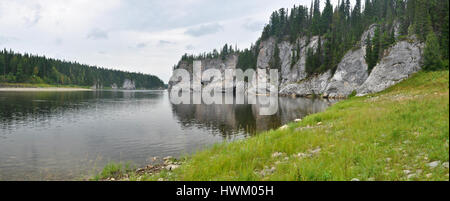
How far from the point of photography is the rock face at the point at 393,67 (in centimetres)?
5666

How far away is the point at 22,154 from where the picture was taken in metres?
18.6

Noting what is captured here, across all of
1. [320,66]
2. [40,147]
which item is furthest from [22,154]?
[320,66]

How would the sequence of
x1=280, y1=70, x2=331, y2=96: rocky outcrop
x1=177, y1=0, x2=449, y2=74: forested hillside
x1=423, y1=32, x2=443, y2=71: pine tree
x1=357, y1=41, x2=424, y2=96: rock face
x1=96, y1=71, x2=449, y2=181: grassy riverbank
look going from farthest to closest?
x1=280, y1=70, x2=331, y2=96: rocky outcrop
x1=177, y1=0, x2=449, y2=74: forested hillside
x1=357, y1=41, x2=424, y2=96: rock face
x1=423, y1=32, x2=443, y2=71: pine tree
x1=96, y1=71, x2=449, y2=181: grassy riverbank

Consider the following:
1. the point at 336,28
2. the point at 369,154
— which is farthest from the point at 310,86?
the point at 369,154

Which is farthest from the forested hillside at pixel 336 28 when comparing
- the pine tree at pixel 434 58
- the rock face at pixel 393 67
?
the pine tree at pixel 434 58

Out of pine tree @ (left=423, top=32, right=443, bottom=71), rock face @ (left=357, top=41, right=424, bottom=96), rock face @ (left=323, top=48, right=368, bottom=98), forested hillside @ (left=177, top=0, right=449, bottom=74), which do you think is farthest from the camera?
rock face @ (left=323, top=48, right=368, bottom=98)

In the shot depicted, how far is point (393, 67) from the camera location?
6197 cm

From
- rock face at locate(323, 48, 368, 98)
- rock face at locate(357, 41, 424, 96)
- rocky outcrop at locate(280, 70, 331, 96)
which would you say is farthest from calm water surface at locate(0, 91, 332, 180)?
rocky outcrop at locate(280, 70, 331, 96)

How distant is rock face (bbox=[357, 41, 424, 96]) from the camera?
56656mm

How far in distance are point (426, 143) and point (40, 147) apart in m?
26.6

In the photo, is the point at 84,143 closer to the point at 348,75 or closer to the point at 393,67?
the point at 393,67

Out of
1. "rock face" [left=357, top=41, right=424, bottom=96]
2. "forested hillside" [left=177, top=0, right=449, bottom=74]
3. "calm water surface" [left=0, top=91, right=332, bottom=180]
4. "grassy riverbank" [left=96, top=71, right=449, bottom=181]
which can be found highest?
"forested hillside" [left=177, top=0, right=449, bottom=74]

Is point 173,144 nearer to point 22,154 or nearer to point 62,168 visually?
point 62,168

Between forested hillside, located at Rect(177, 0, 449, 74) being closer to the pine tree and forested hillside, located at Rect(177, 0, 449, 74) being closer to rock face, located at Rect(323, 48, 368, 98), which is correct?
rock face, located at Rect(323, 48, 368, 98)
